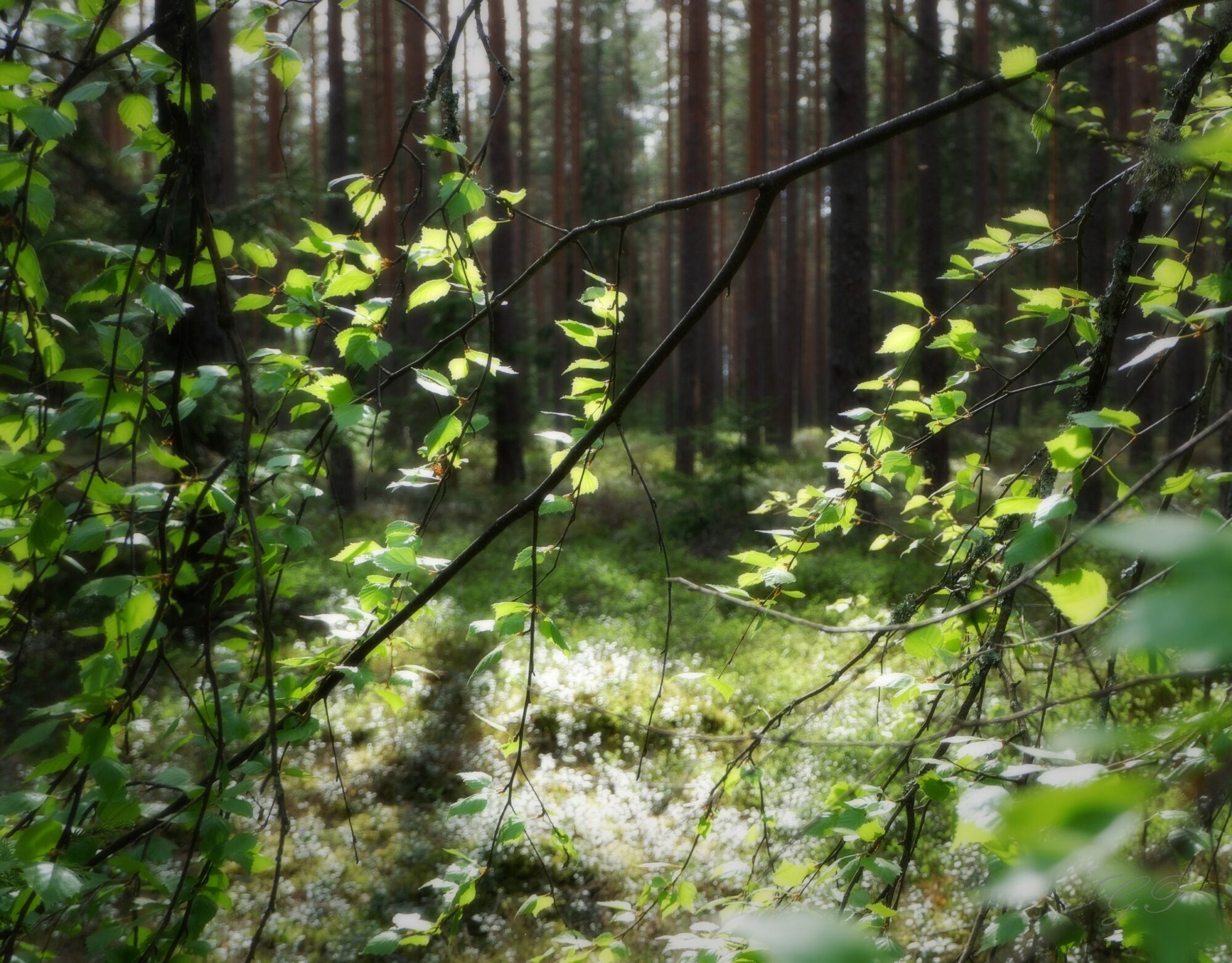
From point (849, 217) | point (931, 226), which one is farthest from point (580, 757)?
point (931, 226)

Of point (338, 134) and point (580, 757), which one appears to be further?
point (338, 134)

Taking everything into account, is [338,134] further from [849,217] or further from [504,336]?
[849,217]

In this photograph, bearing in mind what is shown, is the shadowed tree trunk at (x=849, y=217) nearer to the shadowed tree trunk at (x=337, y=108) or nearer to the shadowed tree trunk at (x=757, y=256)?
the shadowed tree trunk at (x=337, y=108)

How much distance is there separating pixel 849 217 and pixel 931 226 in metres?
2.51

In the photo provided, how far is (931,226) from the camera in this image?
10289mm

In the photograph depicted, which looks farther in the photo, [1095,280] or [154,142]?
[1095,280]

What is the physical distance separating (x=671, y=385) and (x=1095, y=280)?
13.4 m

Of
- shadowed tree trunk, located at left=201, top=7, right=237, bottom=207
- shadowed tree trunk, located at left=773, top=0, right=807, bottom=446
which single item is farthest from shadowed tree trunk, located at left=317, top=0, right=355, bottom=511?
shadowed tree trunk, located at left=773, top=0, right=807, bottom=446

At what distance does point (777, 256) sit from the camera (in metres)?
21.6

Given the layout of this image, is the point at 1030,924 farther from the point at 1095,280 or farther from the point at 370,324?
the point at 1095,280

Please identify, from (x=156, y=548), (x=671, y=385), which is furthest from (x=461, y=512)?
(x=671, y=385)

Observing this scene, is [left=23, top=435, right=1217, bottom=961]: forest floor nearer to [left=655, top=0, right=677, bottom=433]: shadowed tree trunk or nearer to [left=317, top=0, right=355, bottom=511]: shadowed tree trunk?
[left=317, top=0, right=355, bottom=511]: shadowed tree trunk

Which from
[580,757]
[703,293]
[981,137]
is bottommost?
[580,757]
